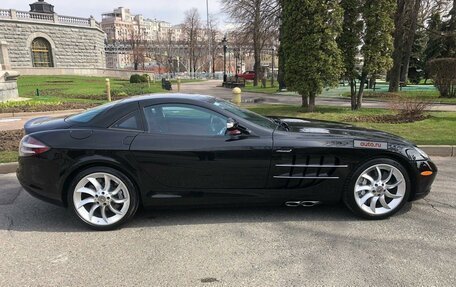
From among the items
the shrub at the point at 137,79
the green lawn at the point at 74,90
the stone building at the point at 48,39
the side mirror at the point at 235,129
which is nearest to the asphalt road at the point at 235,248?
the side mirror at the point at 235,129

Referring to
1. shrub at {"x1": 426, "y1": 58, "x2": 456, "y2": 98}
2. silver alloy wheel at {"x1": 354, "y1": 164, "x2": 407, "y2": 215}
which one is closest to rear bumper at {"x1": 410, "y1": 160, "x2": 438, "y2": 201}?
silver alloy wheel at {"x1": 354, "y1": 164, "x2": 407, "y2": 215}

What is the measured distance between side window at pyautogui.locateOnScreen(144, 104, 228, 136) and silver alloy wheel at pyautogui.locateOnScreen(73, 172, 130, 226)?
72 cm

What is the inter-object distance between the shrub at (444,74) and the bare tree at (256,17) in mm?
11303

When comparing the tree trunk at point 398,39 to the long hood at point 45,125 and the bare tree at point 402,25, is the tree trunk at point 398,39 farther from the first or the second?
the long hood at point 45,125

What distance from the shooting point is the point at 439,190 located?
5.14 meters

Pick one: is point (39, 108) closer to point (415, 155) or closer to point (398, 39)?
point (415, 155)

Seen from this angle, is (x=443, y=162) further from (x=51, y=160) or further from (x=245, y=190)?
(x=51, y=160)

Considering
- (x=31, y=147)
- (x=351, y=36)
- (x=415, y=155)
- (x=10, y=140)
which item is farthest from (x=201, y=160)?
(x=351, y=36)

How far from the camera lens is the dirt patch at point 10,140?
738cm

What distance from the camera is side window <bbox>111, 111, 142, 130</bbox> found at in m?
4.04

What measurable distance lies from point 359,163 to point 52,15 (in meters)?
51.6

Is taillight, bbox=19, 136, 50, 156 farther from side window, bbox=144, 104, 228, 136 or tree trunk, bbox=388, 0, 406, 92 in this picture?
tree trunk, bbox=388, 0, 406, 92

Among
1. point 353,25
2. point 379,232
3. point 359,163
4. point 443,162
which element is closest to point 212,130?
point 359,163

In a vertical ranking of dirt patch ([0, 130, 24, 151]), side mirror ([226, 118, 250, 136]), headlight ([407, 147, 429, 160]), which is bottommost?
dirt patch ([0, 130, 24, 151])
